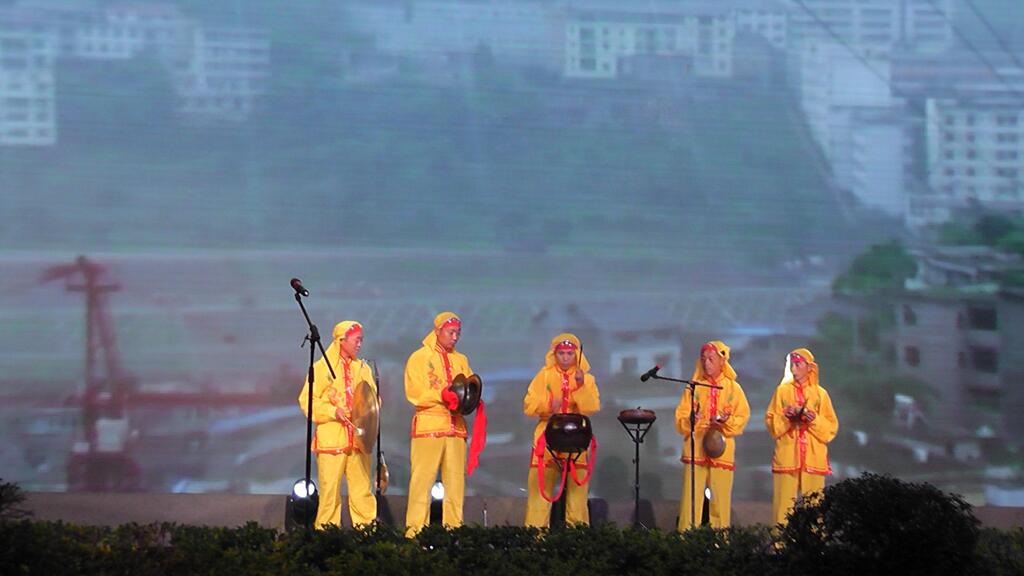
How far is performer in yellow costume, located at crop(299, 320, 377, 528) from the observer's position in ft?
28.9

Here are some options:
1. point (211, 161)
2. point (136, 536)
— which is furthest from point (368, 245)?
point (136, 536)

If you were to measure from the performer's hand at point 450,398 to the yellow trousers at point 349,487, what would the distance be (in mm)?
625

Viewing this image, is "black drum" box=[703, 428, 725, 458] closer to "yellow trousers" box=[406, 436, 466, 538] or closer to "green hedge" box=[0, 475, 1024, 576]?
"yellow trousers" box=[406, 436, 466, 538]

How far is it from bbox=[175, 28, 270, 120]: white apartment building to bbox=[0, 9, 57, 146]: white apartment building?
93 centimetres

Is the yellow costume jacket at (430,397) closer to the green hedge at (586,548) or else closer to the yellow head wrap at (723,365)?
the yellow head wrap at (723,365)

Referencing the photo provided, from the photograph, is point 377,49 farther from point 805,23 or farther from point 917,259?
point 917,259

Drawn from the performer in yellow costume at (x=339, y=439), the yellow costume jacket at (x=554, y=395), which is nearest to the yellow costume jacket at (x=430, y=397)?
the performer in yellow costume at (x=339, y=439)

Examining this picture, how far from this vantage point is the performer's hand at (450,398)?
8805 mm

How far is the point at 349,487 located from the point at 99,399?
6.94ft

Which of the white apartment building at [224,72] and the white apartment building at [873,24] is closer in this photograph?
the white apartment building at [224,72]

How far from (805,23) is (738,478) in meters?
3.46

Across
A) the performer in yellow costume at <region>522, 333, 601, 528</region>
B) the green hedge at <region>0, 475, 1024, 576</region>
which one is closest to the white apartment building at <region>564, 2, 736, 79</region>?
the performer in yellow costume at <region>522, 333, 601, 528</region>

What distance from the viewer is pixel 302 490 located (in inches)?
351

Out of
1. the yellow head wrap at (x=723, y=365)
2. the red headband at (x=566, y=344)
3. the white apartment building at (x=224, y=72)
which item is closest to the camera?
the red headband at (x=566, y=344)
